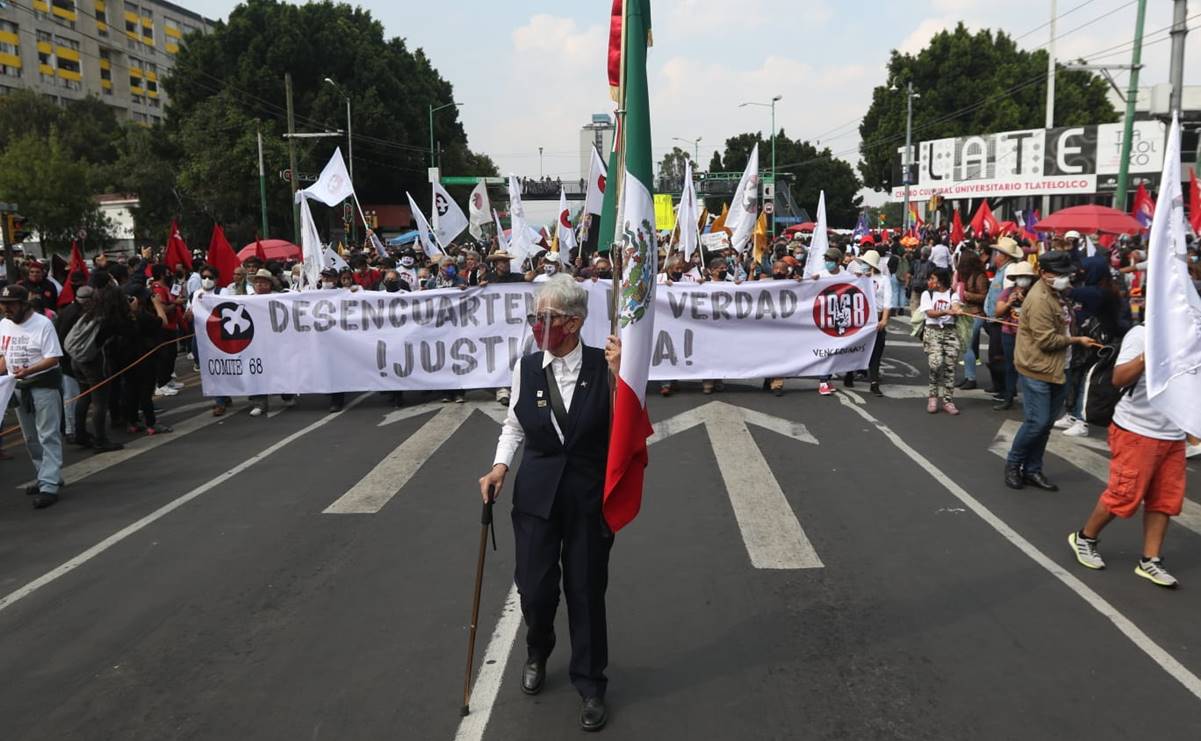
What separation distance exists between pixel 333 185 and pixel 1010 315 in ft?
36.1

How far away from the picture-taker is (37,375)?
26.2ft

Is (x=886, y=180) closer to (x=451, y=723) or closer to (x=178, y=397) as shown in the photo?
(x=178, y=397)

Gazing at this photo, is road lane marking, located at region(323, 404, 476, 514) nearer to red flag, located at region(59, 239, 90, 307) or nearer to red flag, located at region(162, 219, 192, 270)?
red flag, located at region(59, 239, 90, 307)

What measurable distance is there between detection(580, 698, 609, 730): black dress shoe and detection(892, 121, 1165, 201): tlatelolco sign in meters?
48.8

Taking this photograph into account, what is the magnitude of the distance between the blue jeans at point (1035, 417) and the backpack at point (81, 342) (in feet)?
29.8

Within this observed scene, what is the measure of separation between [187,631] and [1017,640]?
441cm

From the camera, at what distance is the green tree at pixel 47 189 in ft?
155

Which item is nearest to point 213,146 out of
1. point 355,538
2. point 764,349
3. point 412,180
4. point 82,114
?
point 412,180

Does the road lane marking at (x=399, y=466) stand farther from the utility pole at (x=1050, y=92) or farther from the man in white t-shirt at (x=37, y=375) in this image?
the utility pole at (x=1050, y=92)

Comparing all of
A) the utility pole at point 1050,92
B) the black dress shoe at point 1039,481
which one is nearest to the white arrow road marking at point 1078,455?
the black dress shoe at point 1039,481

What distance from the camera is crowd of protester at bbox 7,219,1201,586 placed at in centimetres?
557

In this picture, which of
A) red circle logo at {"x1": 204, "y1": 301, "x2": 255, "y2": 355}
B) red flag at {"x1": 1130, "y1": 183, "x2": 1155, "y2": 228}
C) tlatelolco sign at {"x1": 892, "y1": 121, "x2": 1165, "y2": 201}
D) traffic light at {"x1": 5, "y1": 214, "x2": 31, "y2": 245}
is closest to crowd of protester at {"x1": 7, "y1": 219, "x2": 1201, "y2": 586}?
red circle logo at {"x1": 204, "y1": 301, "x2": 255, "y2": 355}

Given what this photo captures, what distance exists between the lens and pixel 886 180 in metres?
66.6

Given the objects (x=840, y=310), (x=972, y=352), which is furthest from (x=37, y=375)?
(x=972, y=352)
